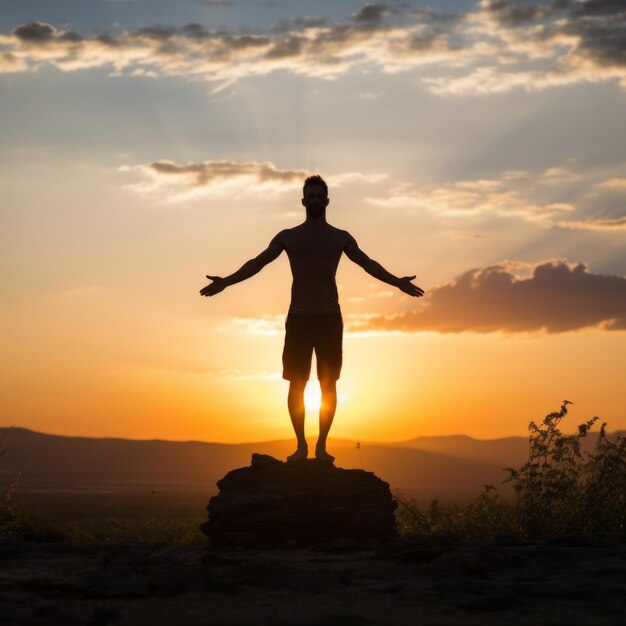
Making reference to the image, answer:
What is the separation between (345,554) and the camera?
337 inches

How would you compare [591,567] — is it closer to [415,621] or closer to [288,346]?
[415,621]

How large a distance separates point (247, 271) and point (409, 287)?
70.9 inches

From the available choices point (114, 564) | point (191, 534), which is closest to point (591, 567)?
point (114, 564)

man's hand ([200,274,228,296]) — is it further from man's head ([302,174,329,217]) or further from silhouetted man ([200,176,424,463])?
man's head ([302,174,329,217])

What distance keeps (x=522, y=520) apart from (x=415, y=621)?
5364 mm

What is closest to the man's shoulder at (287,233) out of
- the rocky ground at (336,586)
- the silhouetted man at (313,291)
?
the silhouetted man at (313,291)

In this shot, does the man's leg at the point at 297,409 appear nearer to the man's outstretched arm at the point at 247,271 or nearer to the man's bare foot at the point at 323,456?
the man's bare foot at the point at 323,456

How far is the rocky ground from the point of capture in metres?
6.27

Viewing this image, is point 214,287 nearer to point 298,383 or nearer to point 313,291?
point 313,291

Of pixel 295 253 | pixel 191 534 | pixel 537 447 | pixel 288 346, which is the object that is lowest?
pixel 191 534

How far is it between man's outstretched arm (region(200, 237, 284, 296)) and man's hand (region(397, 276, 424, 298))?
54.2 inches

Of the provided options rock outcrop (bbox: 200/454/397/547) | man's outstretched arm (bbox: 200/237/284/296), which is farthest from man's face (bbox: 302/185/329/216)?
rock outcrop (bbox: 200/454/397/547)

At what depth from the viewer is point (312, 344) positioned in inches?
407

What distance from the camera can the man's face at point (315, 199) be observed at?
10.3 metres
